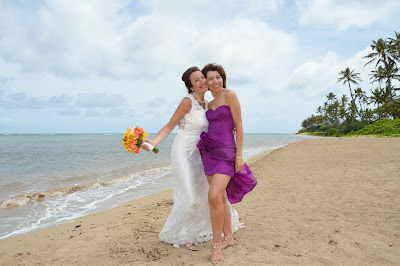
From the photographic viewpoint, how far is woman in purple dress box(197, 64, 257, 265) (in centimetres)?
320

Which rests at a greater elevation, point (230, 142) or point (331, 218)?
point (230, 142)

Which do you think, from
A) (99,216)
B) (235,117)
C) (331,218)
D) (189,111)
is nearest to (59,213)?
(99,216)

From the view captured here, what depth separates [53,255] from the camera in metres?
3.69

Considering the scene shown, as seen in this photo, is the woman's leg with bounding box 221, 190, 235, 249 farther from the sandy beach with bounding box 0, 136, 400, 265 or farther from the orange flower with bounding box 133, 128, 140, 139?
the orange flower with bounding box 133, 128, 140, 139

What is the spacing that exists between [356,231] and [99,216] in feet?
17.4

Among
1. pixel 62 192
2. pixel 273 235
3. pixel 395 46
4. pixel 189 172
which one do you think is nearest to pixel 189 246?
pixel 189 172

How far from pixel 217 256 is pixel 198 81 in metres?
2.28

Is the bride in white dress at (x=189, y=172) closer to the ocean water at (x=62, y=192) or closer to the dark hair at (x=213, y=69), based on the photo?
the dark hair at (x=213, y=69)

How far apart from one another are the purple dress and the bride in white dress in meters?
0.18

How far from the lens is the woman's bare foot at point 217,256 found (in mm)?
3010

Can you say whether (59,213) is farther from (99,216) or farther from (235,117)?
(235,117)

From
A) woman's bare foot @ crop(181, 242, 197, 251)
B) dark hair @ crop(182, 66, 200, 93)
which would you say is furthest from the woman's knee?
dark hair @ crop(182, 66, 200, 93)

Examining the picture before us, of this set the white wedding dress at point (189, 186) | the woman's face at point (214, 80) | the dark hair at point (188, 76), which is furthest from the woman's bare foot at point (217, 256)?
the dark hair at point (188, 76)

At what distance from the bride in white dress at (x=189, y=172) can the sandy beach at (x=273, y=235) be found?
0.66 ft
